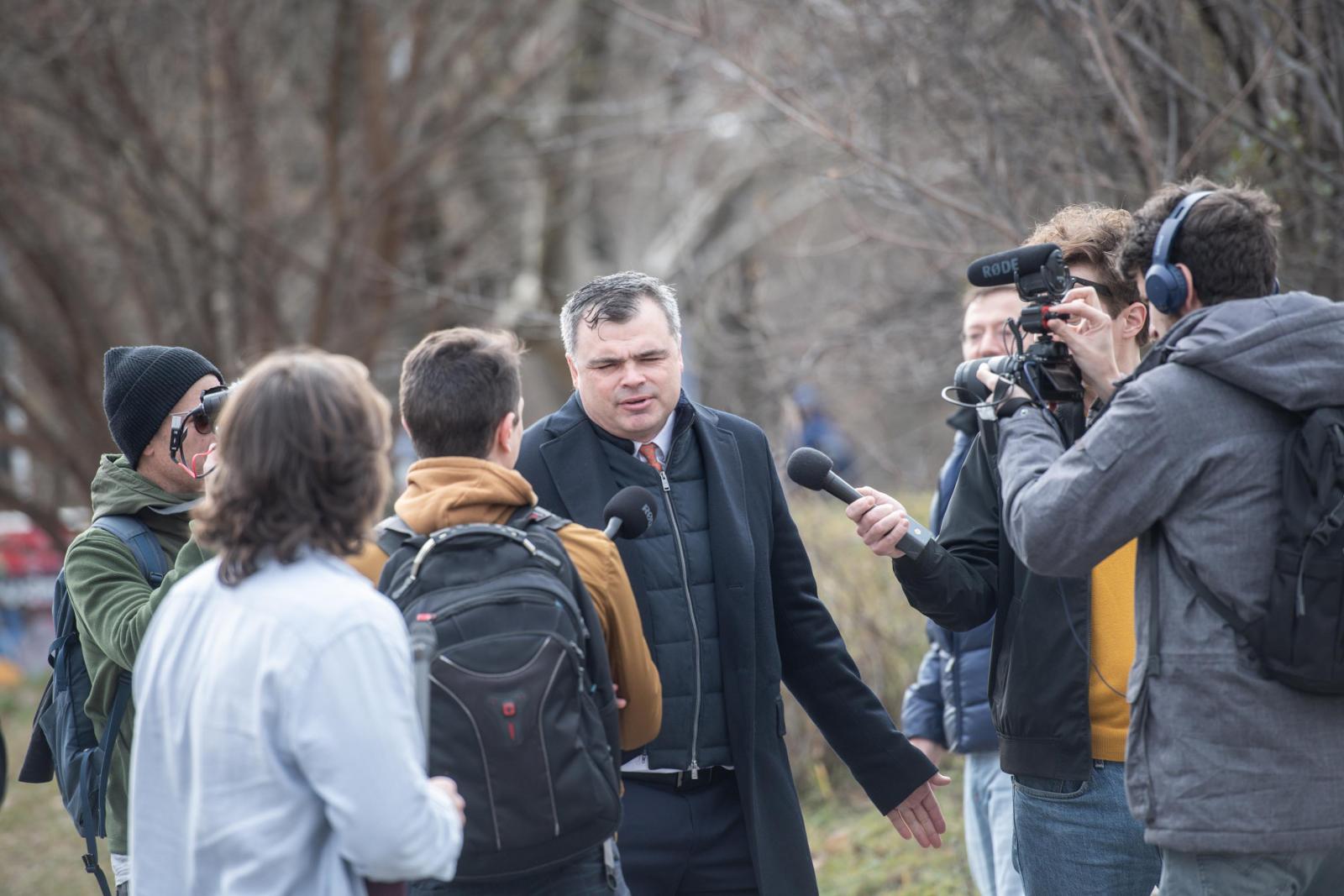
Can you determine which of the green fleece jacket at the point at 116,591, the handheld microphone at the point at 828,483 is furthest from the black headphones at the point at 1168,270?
the green fleece jacket at the point at 116,591

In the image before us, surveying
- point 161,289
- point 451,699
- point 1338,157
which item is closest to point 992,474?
point 451,699

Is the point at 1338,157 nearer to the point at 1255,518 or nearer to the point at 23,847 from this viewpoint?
the point at 1255,518

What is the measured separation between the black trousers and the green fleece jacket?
1.19m

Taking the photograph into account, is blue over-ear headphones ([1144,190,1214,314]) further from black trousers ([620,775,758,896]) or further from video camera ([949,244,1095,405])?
black trousers ([620,775,758,896])

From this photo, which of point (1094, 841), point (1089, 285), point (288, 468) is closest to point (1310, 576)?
point (1094, 841)

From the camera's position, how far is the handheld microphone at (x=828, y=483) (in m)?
3.13

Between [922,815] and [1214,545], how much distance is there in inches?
54.1

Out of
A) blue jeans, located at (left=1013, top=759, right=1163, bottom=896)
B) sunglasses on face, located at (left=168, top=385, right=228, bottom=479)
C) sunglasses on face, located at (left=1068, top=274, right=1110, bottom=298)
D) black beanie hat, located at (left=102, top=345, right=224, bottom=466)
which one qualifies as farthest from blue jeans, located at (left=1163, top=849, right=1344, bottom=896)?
black beanie hat, located at (left=102, top=345, right=224, bottom=466)

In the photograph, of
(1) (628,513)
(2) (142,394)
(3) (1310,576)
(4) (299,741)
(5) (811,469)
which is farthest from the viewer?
(2) (142,394)

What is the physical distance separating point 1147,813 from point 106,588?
2.42 meters

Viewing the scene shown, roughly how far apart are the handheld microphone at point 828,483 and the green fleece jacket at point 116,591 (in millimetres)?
1374

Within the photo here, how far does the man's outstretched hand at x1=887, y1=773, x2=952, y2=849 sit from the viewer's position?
3.55 meters

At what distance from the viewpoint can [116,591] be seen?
3.32 meters

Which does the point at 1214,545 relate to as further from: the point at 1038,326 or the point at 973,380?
the point at 973,380
